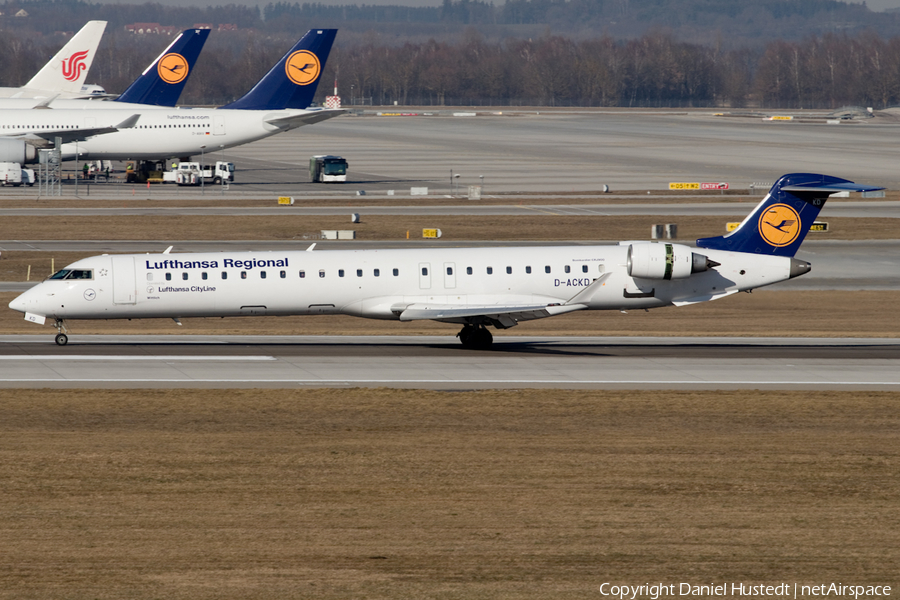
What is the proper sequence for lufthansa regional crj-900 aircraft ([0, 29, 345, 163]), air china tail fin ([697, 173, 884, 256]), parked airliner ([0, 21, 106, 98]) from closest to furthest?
air china tail fin ([697, 173, 884, 256]) < lufthansa regional crj-900 aircraft ([0, 29, 345, 163]) < parked airliner ([0, 21, 106, 98])

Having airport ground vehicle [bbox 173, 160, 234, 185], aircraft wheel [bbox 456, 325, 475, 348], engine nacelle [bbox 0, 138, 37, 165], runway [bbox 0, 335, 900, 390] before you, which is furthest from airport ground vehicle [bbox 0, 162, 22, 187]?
aircraft wheel [bbox 456, 325, 475, 348]

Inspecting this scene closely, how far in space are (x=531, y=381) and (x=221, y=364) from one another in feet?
33.0

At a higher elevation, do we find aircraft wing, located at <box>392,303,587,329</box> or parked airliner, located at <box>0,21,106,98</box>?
parked airliner, located at <box>0,21,106,98</box>

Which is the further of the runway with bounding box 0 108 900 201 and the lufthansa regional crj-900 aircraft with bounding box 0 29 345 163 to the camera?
the runway with bounding box 0 108 900 201

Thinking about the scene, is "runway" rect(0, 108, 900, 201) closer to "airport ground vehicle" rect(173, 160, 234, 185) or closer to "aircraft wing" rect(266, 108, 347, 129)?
"airport ground vehicle" rect(173, 160, 234, 185)

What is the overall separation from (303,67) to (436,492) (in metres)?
85.6

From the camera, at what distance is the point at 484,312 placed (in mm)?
39781

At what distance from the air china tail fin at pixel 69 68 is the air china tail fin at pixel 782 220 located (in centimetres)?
9563

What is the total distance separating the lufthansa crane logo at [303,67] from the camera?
10375 cm

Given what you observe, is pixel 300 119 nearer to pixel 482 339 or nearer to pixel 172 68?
pixel 172 68

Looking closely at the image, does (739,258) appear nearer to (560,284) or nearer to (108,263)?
(560,284)

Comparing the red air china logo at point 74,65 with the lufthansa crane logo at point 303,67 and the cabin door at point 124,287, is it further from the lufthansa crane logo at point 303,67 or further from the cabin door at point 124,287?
the cabin door at point 124,287

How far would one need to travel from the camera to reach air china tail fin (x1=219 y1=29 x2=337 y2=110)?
103750mm

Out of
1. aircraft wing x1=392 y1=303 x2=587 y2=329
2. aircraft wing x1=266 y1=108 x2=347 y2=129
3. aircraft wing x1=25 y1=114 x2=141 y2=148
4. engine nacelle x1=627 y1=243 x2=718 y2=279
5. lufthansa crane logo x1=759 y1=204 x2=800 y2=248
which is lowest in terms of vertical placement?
aircraft wing x1=392 y1=303 x2=587 y2=329
